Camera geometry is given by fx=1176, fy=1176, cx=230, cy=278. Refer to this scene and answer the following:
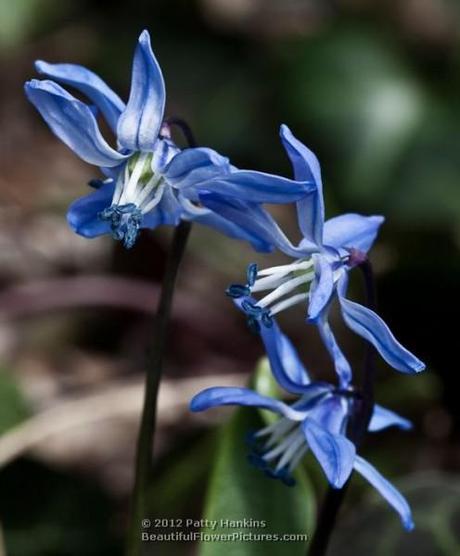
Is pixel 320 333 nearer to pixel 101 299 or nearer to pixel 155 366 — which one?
pixel 155 366

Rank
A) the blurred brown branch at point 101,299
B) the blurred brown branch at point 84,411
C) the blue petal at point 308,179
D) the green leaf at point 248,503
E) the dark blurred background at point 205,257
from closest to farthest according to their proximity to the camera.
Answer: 1. the blue petal at point 308,179
2. the green leaf at point 248,503
3. the blurred brown branch at point 84,411
4. the dark blurred background at point 205,257
5. the blurred brown branch at point 101,299

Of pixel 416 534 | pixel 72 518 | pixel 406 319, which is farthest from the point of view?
pixel 406 319

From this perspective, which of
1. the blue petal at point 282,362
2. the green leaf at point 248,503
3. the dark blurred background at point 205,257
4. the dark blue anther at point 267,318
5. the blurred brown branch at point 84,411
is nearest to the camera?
the dark blue anther at point 267,318

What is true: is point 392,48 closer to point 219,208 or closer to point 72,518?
point 72,518

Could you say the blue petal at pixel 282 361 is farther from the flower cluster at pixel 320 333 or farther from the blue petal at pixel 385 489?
the blue petal at pixel 385 489

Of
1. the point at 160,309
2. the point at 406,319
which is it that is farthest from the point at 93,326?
the point at 160,309

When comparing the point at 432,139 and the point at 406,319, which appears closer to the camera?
the point at 406,319

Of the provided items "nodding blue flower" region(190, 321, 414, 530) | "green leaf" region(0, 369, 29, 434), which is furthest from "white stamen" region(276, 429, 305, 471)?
"green leaf" region(0, 369, 29, 434)

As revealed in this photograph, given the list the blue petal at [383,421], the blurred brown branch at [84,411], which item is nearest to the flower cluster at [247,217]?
the blue petal at [383,421]
